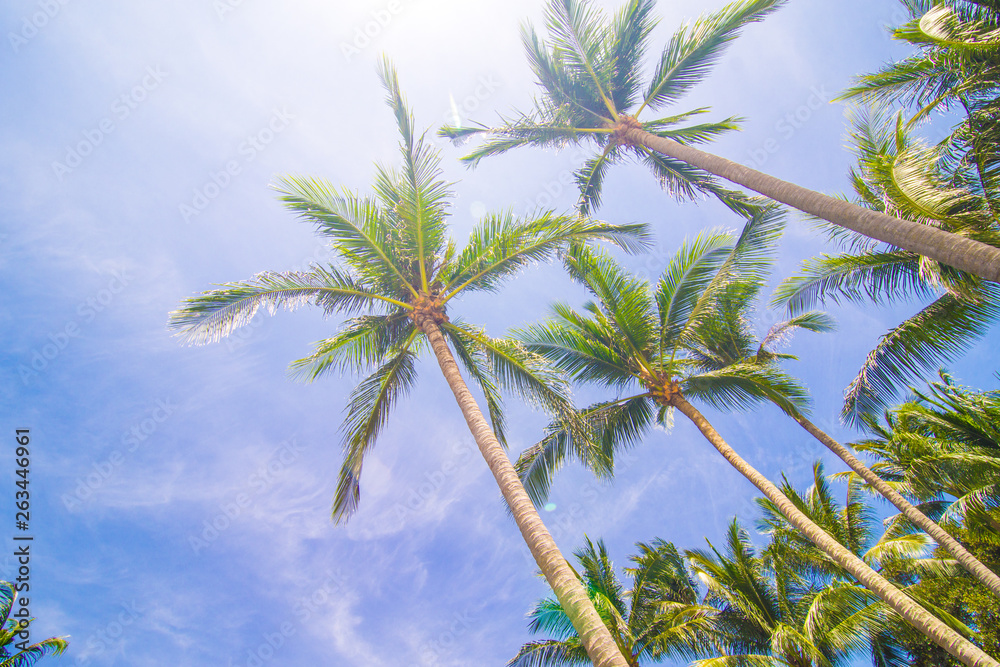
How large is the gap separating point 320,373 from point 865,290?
11.2 m

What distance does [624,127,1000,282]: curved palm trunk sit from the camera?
4.59m

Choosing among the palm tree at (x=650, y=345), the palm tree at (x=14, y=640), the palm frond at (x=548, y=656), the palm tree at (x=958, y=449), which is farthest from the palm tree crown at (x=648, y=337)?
the palm tree at (x=14, y=640)

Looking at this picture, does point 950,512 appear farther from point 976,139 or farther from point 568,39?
point 568,39

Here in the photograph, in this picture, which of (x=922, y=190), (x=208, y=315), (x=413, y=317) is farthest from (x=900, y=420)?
Result: (x=208, y=315)

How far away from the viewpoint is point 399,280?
8.66 metres

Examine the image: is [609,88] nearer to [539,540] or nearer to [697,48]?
[697,48]

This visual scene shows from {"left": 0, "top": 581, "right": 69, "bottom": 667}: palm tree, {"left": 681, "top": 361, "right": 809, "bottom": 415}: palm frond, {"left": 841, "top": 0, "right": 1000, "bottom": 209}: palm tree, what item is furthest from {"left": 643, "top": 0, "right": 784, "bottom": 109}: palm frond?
{"left": 0, "top": 581, "right": 69, "bottom": 667}: palm tree

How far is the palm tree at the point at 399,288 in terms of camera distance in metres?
7.80

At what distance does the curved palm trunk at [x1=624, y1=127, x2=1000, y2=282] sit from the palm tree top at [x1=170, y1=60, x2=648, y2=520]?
1.87m

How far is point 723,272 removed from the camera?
10.5 m

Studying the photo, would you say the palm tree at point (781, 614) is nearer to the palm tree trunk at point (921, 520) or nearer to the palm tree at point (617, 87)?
the palm tree trunk at point (921, 520)

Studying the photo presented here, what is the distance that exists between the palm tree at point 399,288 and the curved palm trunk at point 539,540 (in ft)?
0.33

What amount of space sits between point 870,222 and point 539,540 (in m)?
5.49

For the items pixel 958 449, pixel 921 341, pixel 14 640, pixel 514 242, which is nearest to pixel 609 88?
pixel 514 242
